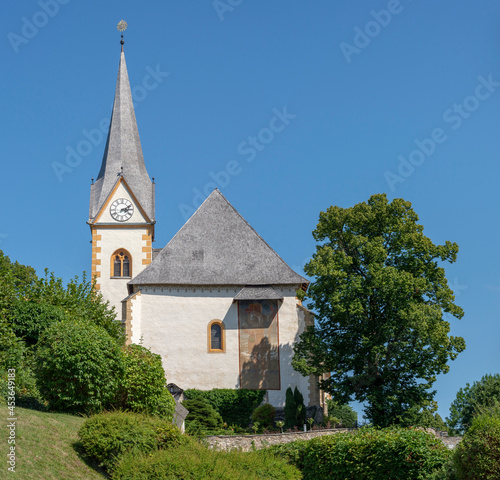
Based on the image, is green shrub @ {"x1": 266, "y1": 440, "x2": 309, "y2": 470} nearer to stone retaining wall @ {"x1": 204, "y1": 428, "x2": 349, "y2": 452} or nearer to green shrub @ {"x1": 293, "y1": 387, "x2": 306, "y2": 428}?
stone retaining wall @ {"x1": 204, "y1": 428, "x2": 349, "y2": 452}

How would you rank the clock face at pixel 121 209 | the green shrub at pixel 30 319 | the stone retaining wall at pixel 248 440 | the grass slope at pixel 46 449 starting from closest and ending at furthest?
the grass slope at pixel 46 449 → the stone retaining wall at pixel 248 440 → the green shrub at pixel 30 319 → the clock face at pixel 121 209

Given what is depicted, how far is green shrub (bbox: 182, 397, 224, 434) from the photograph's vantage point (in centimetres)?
3392

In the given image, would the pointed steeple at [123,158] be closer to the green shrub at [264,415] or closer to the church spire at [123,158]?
the church spire at [123,158]

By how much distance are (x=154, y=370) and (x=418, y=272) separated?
1428 cm

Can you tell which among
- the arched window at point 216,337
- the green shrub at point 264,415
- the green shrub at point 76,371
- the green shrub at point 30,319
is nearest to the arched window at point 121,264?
the arched window at point 216,337

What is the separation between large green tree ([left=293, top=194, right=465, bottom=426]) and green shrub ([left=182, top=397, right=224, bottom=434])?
5232 mm

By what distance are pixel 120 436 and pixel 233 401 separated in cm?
1851

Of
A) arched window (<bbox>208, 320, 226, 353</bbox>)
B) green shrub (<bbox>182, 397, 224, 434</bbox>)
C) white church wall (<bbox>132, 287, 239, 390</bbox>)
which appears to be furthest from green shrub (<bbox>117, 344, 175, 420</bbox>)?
arched window (<bbox>208, 320, 226, 353</bbox>)

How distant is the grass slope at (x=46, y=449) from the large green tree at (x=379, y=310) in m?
15.0

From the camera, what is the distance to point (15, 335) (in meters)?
27.7

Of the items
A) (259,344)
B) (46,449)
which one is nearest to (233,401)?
(259,344)

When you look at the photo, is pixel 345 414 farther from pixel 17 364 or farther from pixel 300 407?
pixel 17 364

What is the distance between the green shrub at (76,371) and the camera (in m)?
22.7

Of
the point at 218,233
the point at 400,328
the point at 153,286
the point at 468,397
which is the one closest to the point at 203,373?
the point at 153,286
